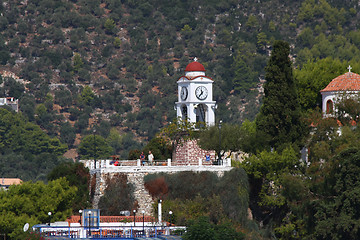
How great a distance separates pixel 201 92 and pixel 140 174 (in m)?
11.4

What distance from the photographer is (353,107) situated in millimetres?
71188

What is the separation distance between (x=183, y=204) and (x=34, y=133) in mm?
107308

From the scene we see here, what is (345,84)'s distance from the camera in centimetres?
7875

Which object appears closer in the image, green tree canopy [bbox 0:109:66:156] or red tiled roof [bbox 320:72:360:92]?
red tiled roof [bbox 320:72:360:92]

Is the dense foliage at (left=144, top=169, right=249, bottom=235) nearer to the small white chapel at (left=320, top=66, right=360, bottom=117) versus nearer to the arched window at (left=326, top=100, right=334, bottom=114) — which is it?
the small white chapel at (left=320, top=66, right=360, bottom=117)

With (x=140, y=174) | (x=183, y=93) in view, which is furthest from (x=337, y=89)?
(x=140, y=174)

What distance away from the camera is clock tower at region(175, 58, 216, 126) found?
76.9 meters

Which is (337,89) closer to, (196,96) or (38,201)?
(196,96)

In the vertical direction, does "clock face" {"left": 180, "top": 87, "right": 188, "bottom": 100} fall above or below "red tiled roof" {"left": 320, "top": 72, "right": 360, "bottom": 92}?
below

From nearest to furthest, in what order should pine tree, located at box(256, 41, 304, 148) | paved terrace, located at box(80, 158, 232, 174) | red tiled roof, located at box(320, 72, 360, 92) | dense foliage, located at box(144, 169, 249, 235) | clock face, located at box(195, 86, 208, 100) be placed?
dense foliage, located at box(144, 169, 249, 235), paved terrace, located at box(80, 158, 232, 174), pine tree, located at box(256, 41, 304, 148), clock face, located at box(195, 86, 208, 100), red tiled roof, located at box(320, 72, 360, 92)

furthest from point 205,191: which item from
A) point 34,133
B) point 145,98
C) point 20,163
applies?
point 145,98

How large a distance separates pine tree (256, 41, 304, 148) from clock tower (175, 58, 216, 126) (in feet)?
16.9

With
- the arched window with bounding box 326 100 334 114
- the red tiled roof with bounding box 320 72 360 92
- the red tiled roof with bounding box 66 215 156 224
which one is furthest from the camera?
the arched window with bounding box 326 100 334 114

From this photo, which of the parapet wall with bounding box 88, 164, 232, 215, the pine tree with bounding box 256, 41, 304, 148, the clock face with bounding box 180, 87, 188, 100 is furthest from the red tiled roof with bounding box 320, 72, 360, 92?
the parapet wall with bounding box 88, 164, 232, 215
